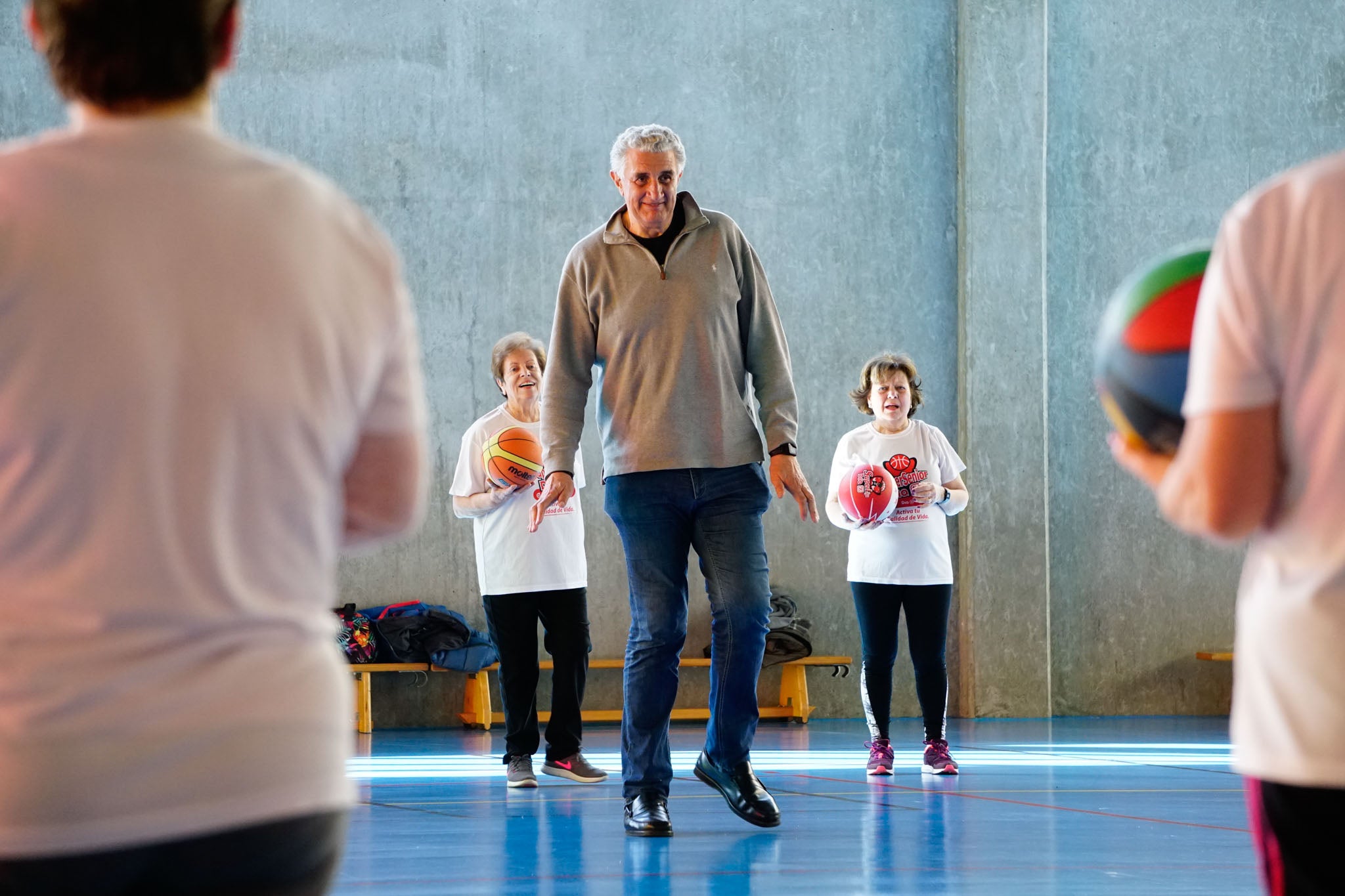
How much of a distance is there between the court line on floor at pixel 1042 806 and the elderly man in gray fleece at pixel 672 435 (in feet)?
3.46

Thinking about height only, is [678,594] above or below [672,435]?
below

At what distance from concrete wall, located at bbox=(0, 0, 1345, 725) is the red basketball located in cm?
347

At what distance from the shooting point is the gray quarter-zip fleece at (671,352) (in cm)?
415

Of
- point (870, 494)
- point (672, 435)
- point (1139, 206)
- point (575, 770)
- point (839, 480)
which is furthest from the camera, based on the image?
point (1139, 206)

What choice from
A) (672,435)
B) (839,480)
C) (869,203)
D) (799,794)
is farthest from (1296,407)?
(869,203)

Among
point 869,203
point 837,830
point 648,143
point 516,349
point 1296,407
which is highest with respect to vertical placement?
point 869,203

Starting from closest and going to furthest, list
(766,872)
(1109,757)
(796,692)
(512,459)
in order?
1. (766,872)
2. (512,459)
3. (1109,757)
4. (796,692)

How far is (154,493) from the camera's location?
1.13m

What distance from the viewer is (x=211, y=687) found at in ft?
3.71

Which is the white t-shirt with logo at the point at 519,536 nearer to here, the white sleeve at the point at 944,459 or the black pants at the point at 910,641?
the black pants at the point at 910,641

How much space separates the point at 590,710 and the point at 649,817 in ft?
16.9

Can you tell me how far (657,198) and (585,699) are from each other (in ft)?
18.1

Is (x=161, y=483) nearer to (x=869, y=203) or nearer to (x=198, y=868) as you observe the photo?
(x=198, y=868)

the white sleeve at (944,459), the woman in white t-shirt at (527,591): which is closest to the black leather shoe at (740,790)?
the woman in white t-shirt at (527,591)
